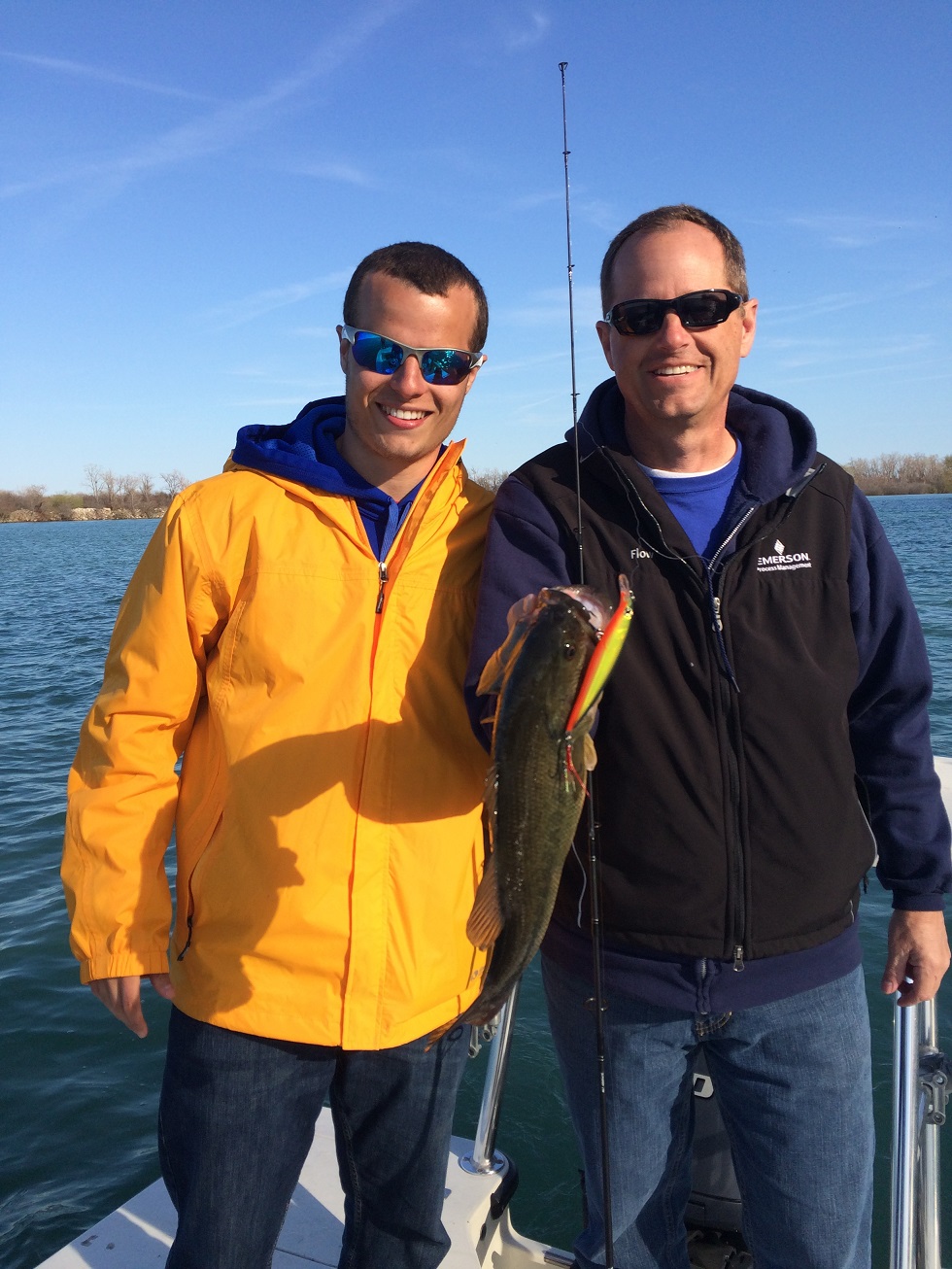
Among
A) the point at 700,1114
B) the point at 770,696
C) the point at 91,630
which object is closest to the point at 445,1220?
the point at 700,1114

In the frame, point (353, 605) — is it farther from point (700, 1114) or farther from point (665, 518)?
point (700, 1114)

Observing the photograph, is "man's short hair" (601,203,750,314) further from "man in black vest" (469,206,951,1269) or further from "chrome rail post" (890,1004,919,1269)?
"chrome rail post" (890,1004,919,1269)

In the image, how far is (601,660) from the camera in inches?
83.7

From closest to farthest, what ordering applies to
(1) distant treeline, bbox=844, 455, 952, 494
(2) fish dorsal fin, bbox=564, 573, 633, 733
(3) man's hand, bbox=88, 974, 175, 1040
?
(2) fish dorsal fin, bbox=564, 573, 633, 733, (3) man's hand, bbox=88, 974, 175, 1040, (1) distant treeline, bbox=844, 455, 952, 494

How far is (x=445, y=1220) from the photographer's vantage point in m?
3.52

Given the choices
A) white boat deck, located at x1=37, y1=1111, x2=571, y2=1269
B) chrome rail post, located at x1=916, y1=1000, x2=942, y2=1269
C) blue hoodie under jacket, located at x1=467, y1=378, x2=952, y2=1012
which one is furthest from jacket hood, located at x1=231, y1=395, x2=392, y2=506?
white boat deck, located at x1=37, y1=1111, x2=571, y2=1269

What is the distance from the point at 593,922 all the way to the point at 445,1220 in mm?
1721

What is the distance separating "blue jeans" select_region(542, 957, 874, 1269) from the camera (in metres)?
2.79

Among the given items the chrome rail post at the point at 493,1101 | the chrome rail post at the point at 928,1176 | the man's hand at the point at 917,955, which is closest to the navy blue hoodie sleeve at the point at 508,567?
the chrome rail post at the point at 493,1101

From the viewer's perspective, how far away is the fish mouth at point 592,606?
218 centimetres

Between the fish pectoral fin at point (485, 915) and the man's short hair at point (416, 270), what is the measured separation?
1.82m

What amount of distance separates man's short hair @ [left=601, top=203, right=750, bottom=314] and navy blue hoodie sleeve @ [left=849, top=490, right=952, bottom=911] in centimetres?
88

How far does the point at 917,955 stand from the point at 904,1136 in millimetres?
593

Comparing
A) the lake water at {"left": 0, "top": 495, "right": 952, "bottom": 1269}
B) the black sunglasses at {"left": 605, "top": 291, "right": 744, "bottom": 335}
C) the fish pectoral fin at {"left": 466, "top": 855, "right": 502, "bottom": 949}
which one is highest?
the black sunglasses at {"left": 605, "top": 291, "right": 744, "bottom": 335}
